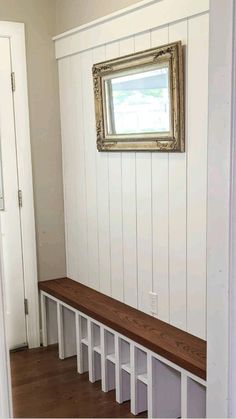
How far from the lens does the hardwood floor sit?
2.57 m

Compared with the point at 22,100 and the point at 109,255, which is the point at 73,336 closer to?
the point at 109,255

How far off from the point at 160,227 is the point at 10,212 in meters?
1.20

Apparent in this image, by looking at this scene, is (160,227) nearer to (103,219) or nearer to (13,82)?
(103,219)

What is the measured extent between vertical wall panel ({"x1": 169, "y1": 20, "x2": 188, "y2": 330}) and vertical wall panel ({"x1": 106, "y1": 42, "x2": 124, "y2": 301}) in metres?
0.47

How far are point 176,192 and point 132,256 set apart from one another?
0.58 metres

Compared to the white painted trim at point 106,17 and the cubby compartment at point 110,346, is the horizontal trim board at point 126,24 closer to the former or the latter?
the white painted trim at point 106,17

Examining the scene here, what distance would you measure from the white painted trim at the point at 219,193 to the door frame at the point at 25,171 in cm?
192

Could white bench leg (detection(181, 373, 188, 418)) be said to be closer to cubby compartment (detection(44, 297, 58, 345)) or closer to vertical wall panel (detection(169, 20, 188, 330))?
vertical wall panel (detection(169, 20, 188, 330))

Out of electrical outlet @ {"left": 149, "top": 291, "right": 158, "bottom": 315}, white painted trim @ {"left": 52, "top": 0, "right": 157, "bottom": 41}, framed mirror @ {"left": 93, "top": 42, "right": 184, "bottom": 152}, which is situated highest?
white painted trim @ {"left": 52, "top": 0, "right": 157, "bottom": 41}

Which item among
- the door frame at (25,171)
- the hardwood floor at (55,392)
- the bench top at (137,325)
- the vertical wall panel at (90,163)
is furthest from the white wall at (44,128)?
the hardwood floor at (55,392)

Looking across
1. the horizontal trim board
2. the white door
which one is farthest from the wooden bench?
the horizontal trim board

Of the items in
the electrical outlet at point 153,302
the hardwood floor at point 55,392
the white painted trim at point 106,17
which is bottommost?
the hardwood floor at point 55,392

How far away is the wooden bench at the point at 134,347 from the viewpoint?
7.13ft

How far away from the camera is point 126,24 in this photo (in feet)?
8.39
